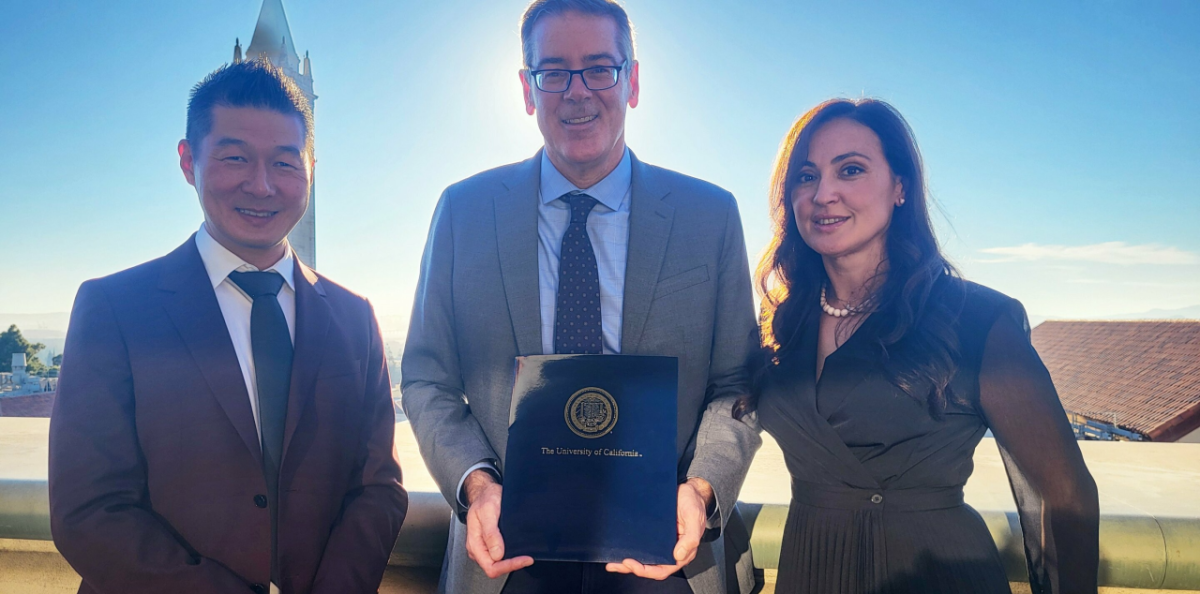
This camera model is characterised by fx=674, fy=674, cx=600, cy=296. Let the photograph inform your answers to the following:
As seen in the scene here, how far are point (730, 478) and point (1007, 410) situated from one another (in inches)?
38.1

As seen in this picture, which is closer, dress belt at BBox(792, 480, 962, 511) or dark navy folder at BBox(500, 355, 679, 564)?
dark navy folder at BBox(500, 355, 679, 564)

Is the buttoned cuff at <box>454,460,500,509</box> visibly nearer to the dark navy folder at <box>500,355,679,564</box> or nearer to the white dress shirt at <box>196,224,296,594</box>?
the dark navy folder at <box>500,355,679,564</box>

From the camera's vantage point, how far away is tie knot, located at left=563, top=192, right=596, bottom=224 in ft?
7.30

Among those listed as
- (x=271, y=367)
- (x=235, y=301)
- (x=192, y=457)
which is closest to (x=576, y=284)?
(x=271, y=367)

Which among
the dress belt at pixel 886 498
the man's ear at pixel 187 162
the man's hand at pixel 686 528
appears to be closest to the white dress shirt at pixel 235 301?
the man's ear at pixel 187 162

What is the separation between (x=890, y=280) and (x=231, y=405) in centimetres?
229

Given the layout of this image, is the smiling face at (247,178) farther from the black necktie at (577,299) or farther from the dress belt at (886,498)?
the dress belt at (886,498)

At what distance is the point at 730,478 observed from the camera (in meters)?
2.01

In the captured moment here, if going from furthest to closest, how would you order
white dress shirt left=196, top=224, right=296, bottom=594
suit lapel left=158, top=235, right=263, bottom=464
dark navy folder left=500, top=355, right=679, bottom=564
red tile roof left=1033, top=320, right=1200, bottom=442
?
1. red tile roof left=1033, top=320, right=1200, bottom=442
2. white dress shirt left=196, top=224, right=296, bottom=594
3. suit lapel left=158, top=235, right=263, bottom=464
4. dark navy folder left=500, top=355, right=679, bottom=564

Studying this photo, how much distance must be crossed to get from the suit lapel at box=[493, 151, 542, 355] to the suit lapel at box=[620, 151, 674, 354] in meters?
0.29

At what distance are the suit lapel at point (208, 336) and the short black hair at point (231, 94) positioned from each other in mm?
449

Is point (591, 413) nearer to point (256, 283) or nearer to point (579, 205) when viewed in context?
point (579, 205)

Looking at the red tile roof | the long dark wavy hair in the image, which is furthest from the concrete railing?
the red tile roof

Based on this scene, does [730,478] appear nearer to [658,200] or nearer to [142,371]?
[658,200]
